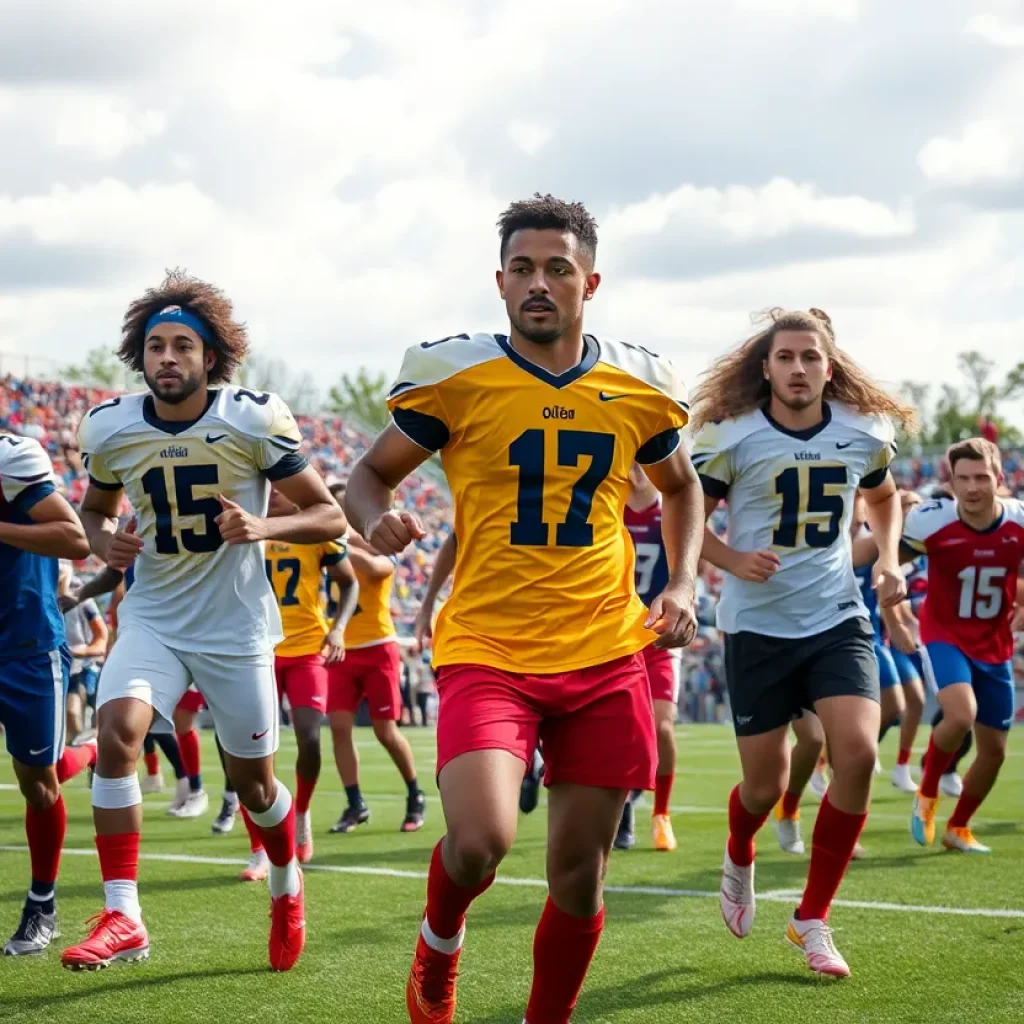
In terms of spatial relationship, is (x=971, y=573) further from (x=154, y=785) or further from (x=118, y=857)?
(x=154, y=785)

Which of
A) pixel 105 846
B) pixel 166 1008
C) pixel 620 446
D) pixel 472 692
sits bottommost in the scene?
pixel 166 1008

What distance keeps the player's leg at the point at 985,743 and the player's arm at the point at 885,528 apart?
89.5 inches

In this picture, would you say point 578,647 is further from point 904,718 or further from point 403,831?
point 904,718

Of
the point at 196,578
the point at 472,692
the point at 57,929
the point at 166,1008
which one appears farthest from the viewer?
the point at 57,929

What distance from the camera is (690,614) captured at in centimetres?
416

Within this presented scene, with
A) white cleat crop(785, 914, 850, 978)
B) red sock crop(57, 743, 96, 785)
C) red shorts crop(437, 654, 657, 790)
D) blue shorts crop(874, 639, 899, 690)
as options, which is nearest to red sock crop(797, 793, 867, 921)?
white cleat crop(785, 914, 850, 978)

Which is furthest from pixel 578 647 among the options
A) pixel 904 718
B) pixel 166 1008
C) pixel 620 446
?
pixel 904 718

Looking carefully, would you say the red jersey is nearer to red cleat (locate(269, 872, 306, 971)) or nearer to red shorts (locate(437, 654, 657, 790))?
red cleat (locate(269, 872, 306, 971))

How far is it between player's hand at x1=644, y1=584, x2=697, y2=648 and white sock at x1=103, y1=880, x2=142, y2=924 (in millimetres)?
2067

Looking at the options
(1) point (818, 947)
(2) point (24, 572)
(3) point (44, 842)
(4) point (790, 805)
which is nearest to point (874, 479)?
(1) point (818, 947)

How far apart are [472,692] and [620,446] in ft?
2.64

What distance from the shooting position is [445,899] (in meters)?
3.93

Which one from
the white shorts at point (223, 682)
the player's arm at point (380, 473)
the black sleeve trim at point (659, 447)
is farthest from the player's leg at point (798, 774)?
the player's arm at point (380, 473)

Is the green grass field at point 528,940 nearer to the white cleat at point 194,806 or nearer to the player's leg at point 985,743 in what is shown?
the player's leg at point 985,743
